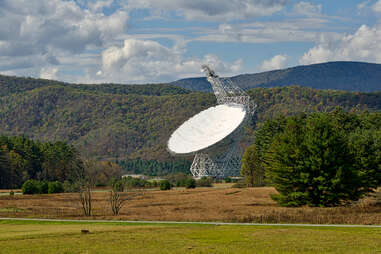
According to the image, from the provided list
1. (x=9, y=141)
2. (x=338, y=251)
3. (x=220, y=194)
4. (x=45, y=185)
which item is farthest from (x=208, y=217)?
(x=9, y=141)

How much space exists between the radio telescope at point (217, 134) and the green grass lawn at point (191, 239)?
55581mm

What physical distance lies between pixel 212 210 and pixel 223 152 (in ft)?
178

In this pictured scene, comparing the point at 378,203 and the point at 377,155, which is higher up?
the point at 377,155

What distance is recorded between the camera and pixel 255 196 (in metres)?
75.4

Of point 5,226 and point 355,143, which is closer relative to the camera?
point 5,226

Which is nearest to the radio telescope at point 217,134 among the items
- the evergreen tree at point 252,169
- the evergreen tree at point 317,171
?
the evergreen tree at point 252,169

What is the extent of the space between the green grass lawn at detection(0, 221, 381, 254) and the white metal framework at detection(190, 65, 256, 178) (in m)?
63.6

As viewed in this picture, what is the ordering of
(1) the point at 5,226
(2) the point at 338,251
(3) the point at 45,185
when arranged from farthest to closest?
1. (3) the point at 45,185
2. (1) the point at 5,226
3. (2) the point at 338,251

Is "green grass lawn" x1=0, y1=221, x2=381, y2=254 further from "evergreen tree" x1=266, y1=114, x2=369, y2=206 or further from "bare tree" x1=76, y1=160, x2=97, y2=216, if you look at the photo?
"evergreen tree" x1=266, y1=114, x2=369, y2=206

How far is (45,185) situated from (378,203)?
52154mm

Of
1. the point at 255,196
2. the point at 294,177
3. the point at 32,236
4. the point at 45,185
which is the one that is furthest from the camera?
the point at 45,185

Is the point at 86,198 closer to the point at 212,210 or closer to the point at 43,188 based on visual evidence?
the point at 212,210

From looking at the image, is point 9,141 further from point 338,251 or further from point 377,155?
point 338,251

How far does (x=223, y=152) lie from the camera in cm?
10988
